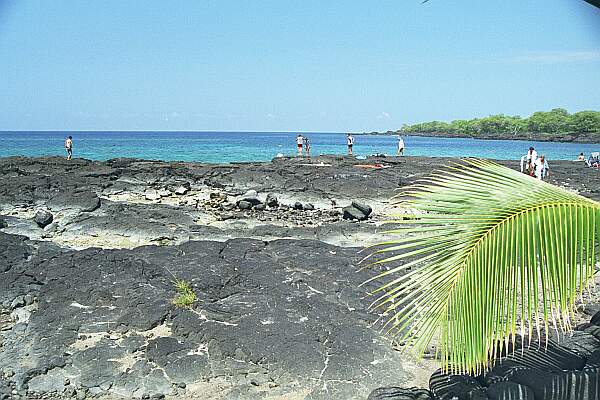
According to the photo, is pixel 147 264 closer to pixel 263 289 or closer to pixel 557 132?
pixel 263 289

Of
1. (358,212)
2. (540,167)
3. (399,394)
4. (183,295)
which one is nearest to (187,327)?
(183,295)

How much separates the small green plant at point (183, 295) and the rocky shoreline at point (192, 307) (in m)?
0.10

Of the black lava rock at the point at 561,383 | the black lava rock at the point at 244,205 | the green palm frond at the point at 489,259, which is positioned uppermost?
the green palm frond at the point at 489,259

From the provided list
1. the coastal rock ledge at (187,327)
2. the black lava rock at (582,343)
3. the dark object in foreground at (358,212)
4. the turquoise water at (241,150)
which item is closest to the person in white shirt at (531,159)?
the dark object in foreground at (358,212)

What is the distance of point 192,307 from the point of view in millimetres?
8750

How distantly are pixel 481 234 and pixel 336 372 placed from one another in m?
4.65

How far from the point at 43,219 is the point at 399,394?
431 inches

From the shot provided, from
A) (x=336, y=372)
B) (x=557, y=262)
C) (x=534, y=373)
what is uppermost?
(x=557, y=262)

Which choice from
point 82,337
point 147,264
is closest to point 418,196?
point 82,337

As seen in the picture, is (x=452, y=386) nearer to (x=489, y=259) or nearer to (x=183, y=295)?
(x=489, y=259)

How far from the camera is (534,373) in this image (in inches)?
219

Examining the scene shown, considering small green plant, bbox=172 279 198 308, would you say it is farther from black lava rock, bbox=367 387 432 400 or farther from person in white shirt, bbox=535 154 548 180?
person in white shirt, bbox=535 154 548 180

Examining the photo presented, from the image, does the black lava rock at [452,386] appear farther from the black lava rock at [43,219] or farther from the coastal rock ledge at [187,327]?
the black lava rock at [43,219]

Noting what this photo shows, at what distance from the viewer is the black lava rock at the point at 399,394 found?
5.77 m
